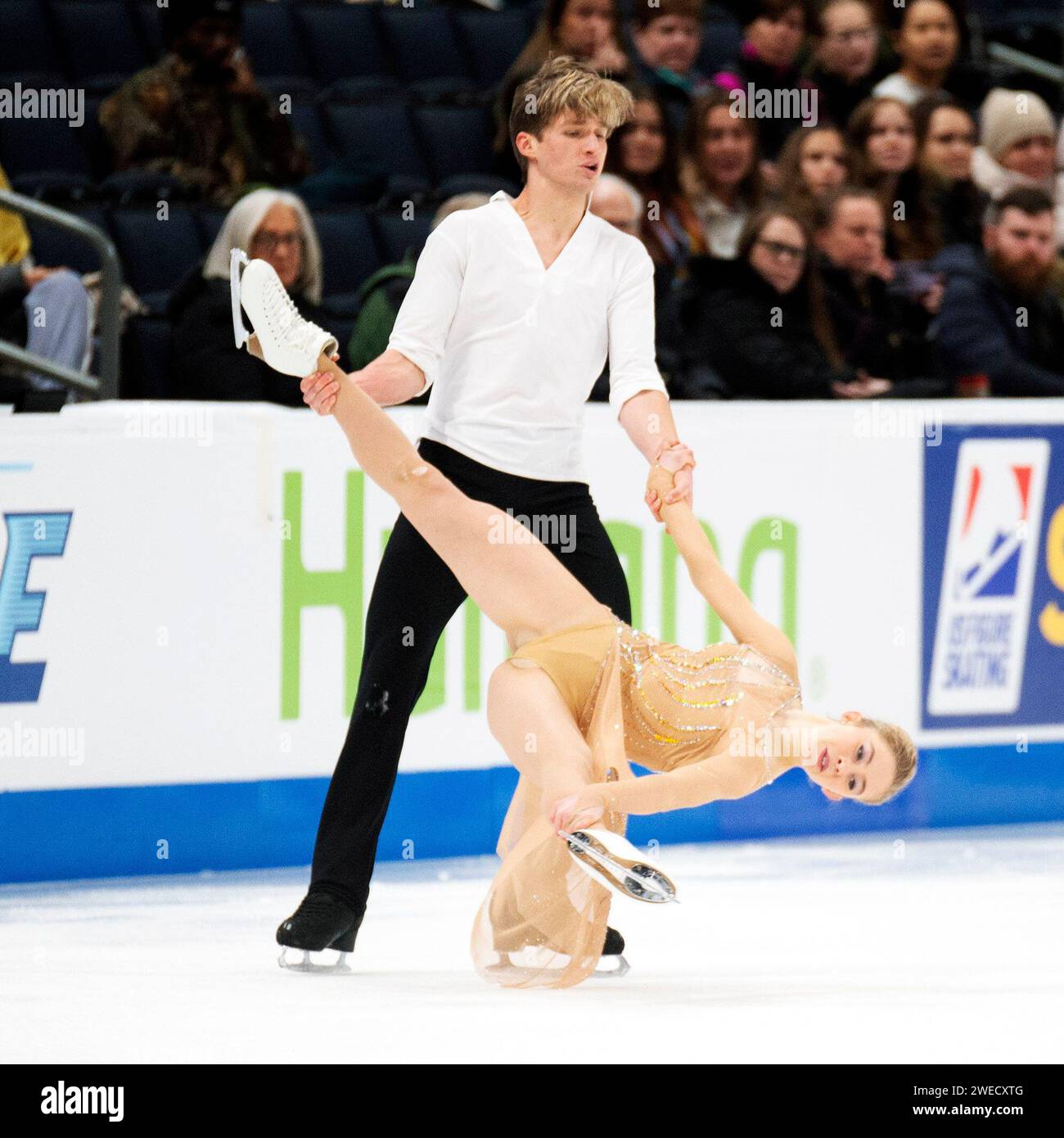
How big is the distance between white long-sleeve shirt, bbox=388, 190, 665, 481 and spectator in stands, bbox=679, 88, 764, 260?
2878 millimetres

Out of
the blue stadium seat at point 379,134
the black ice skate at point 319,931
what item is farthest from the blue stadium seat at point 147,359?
the black ice skate at point 319,931

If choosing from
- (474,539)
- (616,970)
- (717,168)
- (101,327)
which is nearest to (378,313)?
(101,327)

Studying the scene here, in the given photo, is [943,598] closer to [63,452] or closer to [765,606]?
[765,606]

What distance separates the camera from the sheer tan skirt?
12.5 feet

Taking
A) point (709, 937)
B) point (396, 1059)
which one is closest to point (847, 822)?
point (709, 937)

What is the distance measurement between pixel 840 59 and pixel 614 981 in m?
4.67

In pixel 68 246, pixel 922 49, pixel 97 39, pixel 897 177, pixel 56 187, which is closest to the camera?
→ pixel 68 246

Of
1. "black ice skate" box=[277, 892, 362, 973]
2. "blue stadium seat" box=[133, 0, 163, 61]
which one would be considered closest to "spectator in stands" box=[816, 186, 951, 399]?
"blue stadium seat" box=[133, 0, 163, 61]

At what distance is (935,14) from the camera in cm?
795

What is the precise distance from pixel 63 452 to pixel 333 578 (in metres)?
0.71

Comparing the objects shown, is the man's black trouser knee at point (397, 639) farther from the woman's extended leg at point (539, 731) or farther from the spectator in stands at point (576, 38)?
the spectator in stands at point (576, 38)

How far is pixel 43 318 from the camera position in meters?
6.07

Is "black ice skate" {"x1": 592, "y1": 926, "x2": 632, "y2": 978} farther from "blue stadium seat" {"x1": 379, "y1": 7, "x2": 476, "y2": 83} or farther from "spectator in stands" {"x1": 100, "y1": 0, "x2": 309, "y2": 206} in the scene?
"blue stadium seat" {"x1": 379, "y1": 7, "x2": 476, "y2": 83}

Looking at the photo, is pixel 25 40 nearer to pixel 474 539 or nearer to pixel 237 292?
pixel 237 292
